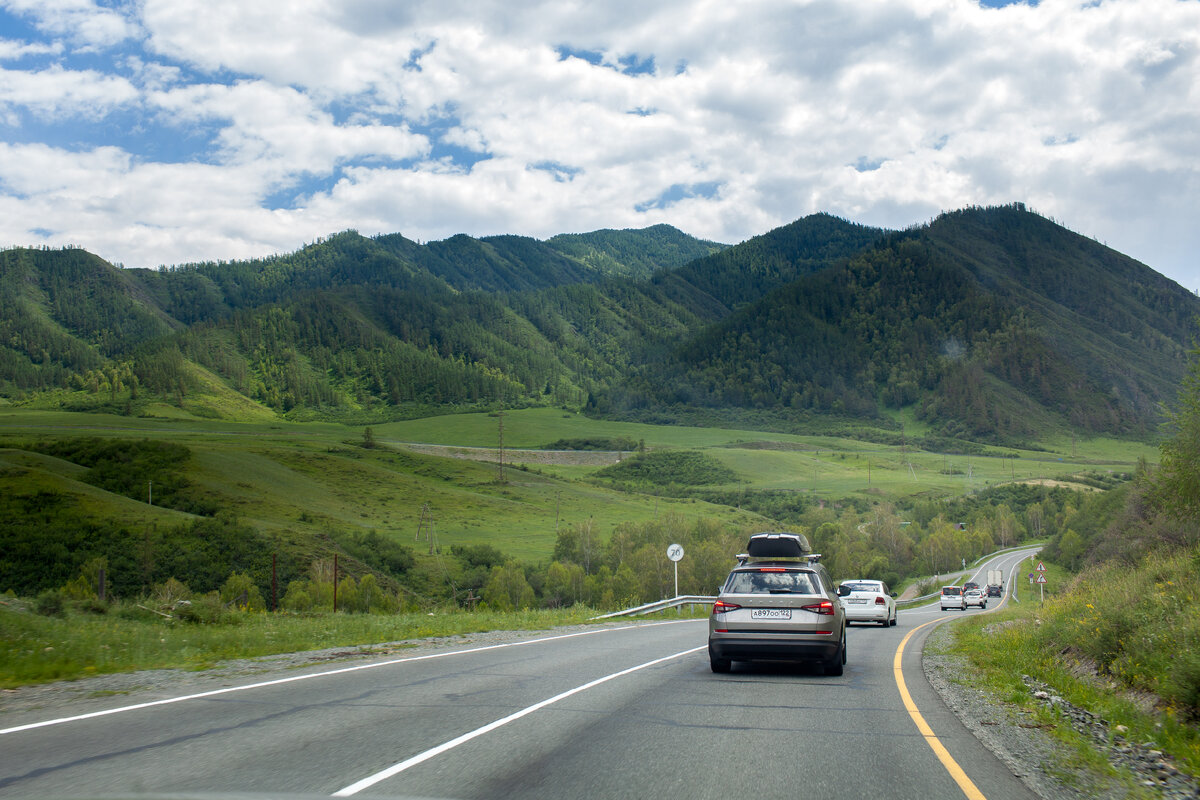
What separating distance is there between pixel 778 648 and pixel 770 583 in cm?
110

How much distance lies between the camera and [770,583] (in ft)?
45.8

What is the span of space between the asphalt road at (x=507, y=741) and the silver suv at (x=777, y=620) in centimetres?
72

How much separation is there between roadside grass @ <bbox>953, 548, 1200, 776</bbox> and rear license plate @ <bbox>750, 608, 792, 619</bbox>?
3.24 meters

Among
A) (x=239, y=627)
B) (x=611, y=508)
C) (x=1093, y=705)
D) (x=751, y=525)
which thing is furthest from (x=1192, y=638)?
(x=611, y=508)

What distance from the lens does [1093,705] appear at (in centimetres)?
1091

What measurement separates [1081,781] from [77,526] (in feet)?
277

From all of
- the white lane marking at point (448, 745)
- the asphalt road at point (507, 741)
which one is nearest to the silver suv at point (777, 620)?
the asphalt road at point (507, 741)

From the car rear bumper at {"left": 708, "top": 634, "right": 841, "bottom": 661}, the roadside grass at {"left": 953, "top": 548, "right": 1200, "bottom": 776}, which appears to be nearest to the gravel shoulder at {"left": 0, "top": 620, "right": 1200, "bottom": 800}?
the roadside grass at {"left": 953, "top": 548, "right": 1200, "bottom": 776}

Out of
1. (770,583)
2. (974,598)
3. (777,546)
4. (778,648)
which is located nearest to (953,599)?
(974,598)

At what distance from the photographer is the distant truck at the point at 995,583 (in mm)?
90562

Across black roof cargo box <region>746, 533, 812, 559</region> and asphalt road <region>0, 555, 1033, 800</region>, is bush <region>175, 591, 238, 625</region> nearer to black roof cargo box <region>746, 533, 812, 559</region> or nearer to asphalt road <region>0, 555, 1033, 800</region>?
asphalt road <region>0, 555, 1033, 800</region>

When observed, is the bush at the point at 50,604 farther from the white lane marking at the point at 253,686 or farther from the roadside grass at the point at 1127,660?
the roadside grass at the point at 1127,660

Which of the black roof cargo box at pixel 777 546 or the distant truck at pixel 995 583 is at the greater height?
the black roof cargo box at pixel 777 546

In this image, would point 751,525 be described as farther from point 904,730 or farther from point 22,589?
point 904,730
